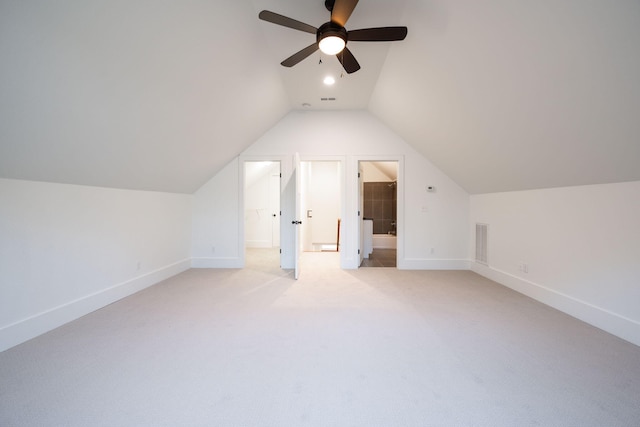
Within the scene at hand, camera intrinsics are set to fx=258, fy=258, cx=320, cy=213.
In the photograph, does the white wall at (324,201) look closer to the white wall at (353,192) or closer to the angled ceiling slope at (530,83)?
the white wall at (353,192)

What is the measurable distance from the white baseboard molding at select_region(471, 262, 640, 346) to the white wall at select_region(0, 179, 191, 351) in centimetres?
494

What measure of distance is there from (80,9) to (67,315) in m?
2.54

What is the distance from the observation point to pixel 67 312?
7.98 ft

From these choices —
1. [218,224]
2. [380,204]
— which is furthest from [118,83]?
[380,204]

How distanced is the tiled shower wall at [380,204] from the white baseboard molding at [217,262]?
4486 millimetres

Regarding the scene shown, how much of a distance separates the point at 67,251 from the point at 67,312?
0.57 m

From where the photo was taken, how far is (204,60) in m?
2.37

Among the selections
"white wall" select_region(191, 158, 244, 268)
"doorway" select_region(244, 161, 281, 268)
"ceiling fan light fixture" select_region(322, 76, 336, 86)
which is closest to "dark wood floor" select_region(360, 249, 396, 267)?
"white wall" select_region(191, 158, 244, 268)

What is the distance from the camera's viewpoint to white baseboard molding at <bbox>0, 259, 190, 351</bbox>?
2008 mm

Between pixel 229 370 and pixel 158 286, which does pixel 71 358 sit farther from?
pixel 158 286

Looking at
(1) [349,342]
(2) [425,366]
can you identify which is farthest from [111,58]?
(2) [425,366]

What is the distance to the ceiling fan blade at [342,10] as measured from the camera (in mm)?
1736

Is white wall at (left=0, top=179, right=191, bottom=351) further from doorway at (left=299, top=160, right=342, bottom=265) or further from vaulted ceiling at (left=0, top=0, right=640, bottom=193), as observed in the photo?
doorway at (left=299, top=160, right=342, bottom=265)

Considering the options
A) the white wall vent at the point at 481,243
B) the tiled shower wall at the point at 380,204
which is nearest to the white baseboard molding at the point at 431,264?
the white wall vent at the point at 481,243
